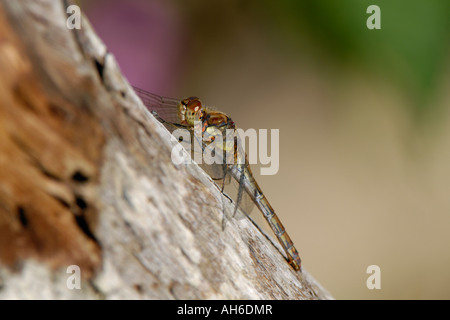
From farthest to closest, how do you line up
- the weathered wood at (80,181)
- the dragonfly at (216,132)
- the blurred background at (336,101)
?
the blurred background at (336,101), the dragonfly at (216,132), the weathered wood at (80,181)

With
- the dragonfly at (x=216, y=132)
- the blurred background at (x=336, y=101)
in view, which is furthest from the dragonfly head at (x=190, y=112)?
the blurred background at (x=336, y=101)

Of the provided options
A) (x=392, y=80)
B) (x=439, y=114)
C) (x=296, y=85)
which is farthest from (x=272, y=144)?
(x=439, y=114)

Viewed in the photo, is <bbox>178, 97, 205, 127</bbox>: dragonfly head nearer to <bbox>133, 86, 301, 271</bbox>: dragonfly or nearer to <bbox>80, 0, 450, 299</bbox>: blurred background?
<bbox>133, 86, 301, 271</bbox>: dragonfly

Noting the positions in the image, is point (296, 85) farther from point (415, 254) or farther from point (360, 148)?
point (415, 254)

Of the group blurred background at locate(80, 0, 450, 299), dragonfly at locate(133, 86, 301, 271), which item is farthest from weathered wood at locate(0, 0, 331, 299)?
blurred background at locate(80, 0, 450, 299)

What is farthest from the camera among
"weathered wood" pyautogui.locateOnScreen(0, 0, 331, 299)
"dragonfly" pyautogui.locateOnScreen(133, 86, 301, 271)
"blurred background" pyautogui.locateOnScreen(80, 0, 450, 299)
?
"blurred background" pyautogui.locateOnScreen(80, 0, 450, 299)

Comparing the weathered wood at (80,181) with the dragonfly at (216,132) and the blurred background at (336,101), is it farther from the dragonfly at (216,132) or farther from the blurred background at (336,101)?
the blurred background at (336,101)
